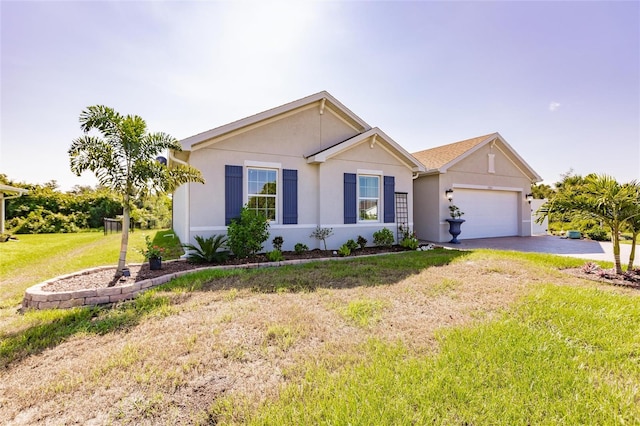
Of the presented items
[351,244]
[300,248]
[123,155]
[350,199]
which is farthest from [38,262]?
[350,199]

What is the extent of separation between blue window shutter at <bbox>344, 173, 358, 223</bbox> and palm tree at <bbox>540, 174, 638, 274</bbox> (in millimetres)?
5711

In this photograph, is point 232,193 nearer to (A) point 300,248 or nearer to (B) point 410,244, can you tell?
(A) point 300,248

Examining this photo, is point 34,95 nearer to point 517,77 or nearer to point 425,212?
point 425,212

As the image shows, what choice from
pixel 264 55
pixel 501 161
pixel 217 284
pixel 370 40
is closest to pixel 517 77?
pixel 501 161

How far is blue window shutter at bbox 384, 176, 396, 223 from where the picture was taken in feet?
36.6

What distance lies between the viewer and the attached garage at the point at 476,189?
1316 cm

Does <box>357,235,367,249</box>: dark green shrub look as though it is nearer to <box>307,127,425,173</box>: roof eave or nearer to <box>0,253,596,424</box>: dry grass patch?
<box>307,127,425,173</box>: roof eave

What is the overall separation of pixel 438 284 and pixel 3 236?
66.0ft

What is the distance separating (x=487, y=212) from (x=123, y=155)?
15.8 metres

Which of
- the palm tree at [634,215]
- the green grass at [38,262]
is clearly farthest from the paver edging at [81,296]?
the palm tree at [634,215]

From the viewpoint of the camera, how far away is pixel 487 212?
583 inches

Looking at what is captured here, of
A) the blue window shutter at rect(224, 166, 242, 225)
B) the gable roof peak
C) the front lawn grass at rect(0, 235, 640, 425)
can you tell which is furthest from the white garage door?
the blue window shutter at rect(224, 166, 242, 225)

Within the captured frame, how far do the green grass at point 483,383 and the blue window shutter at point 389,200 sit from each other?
7.42 metres

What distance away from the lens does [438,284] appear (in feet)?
19.5
